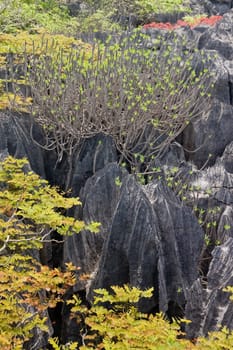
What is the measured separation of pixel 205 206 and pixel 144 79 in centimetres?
266

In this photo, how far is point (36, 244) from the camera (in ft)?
17.8

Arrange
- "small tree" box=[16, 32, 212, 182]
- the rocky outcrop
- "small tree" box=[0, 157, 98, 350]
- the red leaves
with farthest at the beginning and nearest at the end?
the red leaves < "small tree" box=[16, 32, 212, 182] < the rocky outcrop < "small tree" box=[0, 157, 98, 350]

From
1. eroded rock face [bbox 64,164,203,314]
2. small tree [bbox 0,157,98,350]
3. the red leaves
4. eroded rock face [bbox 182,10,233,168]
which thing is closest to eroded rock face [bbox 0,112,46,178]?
small tree [bbox 0,157,98,350]

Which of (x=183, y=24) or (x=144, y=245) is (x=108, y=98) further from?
A: (x=183, y=24)

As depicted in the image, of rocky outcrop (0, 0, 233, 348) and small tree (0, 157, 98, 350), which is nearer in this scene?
small tree (0, 157, 98, 350)

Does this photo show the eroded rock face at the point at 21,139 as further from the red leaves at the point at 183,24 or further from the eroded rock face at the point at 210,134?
the red leaves at the point at 183,24

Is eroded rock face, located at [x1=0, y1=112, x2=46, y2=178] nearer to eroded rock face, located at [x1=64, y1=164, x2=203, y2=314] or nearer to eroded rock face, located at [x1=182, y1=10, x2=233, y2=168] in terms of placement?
eroded rock face, located at [x1=64, y1=164, x2=203, y2=314]

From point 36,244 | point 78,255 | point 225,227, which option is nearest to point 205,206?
point 225,227

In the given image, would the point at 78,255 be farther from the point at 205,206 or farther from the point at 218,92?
the point at 218,92

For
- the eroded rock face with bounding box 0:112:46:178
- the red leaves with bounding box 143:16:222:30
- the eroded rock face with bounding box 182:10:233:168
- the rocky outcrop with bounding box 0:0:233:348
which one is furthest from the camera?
the red leaves with bounding box 143:16:222:30

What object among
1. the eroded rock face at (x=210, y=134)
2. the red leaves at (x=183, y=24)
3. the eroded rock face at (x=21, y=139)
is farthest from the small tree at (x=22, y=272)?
the red leaves at (x=183, y=24)

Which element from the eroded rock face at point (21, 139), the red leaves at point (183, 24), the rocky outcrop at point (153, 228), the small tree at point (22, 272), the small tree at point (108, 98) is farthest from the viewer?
the red leaves at point (183, 24)

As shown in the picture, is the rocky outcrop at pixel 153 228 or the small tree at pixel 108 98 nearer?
the rocky outcrop at pixel 153 228

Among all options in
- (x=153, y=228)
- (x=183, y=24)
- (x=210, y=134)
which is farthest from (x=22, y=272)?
(x=183, y=24)
